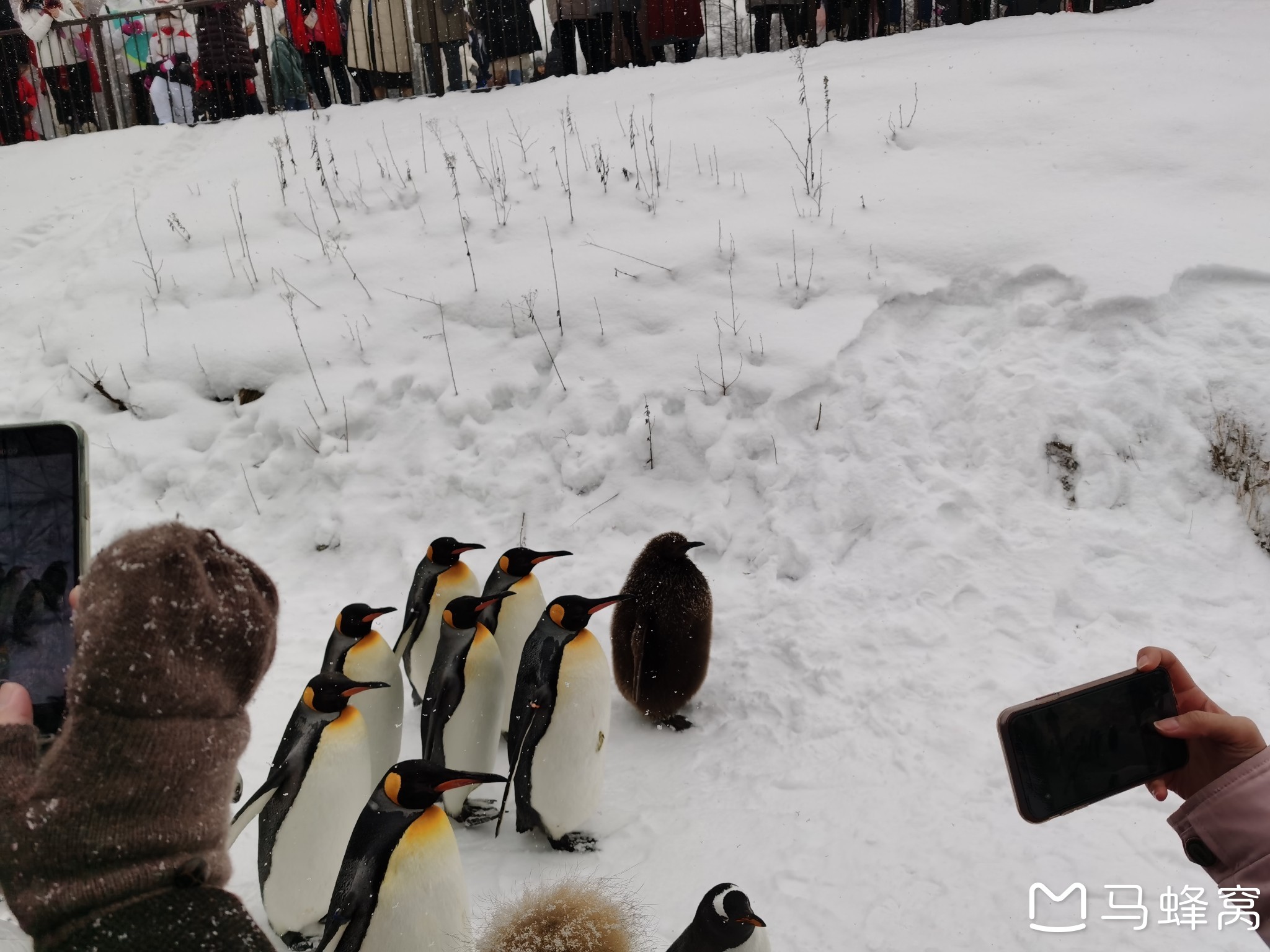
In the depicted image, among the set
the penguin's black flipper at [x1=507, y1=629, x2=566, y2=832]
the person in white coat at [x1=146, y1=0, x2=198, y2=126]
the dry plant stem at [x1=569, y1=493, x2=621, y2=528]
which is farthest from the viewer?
the person in white coat at [x1=146, y1=0, x2=198, y2=126]

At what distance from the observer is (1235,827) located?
1319 millimetres

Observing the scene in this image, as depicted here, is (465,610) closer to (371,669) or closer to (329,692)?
(371,669)

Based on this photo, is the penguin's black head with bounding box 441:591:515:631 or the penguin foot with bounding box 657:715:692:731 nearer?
the penguin's black head with bounding box 441:591:515:631

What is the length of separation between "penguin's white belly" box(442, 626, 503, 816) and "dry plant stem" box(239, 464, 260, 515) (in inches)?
95.8

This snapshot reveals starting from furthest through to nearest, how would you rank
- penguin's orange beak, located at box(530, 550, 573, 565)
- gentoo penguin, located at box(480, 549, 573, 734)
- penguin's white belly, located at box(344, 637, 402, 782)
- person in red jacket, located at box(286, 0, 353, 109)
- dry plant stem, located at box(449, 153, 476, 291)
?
person in red jacket, located at box(286, 0, 353, 109), dry plant stem, located at box(449, 153, 476, 291), gentoo penguin, located at box(480, 549, 573, 734), penguin's orange beak, located at box(530, 550, 573, 565), penguin's white belly, located at box(344, 637, 402, 782)

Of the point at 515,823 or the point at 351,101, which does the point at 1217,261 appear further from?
the point at 351,101

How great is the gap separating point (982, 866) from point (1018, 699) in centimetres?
79

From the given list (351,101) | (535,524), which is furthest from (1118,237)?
(351,101)

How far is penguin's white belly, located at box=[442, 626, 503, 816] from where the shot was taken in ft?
9.95

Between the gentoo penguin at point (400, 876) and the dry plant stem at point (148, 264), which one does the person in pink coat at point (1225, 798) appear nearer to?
the gentoo penguin at point (400, 876)

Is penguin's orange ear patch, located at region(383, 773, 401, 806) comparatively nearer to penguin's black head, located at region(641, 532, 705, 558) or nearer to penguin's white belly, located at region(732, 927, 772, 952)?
penguin's white belly, located at region(732, 927, 772, 952)

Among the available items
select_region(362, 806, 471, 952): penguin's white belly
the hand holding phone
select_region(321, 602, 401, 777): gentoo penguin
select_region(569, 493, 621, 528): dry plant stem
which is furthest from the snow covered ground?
the hand holding phone

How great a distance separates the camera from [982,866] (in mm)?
2652

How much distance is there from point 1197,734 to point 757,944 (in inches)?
46.1
